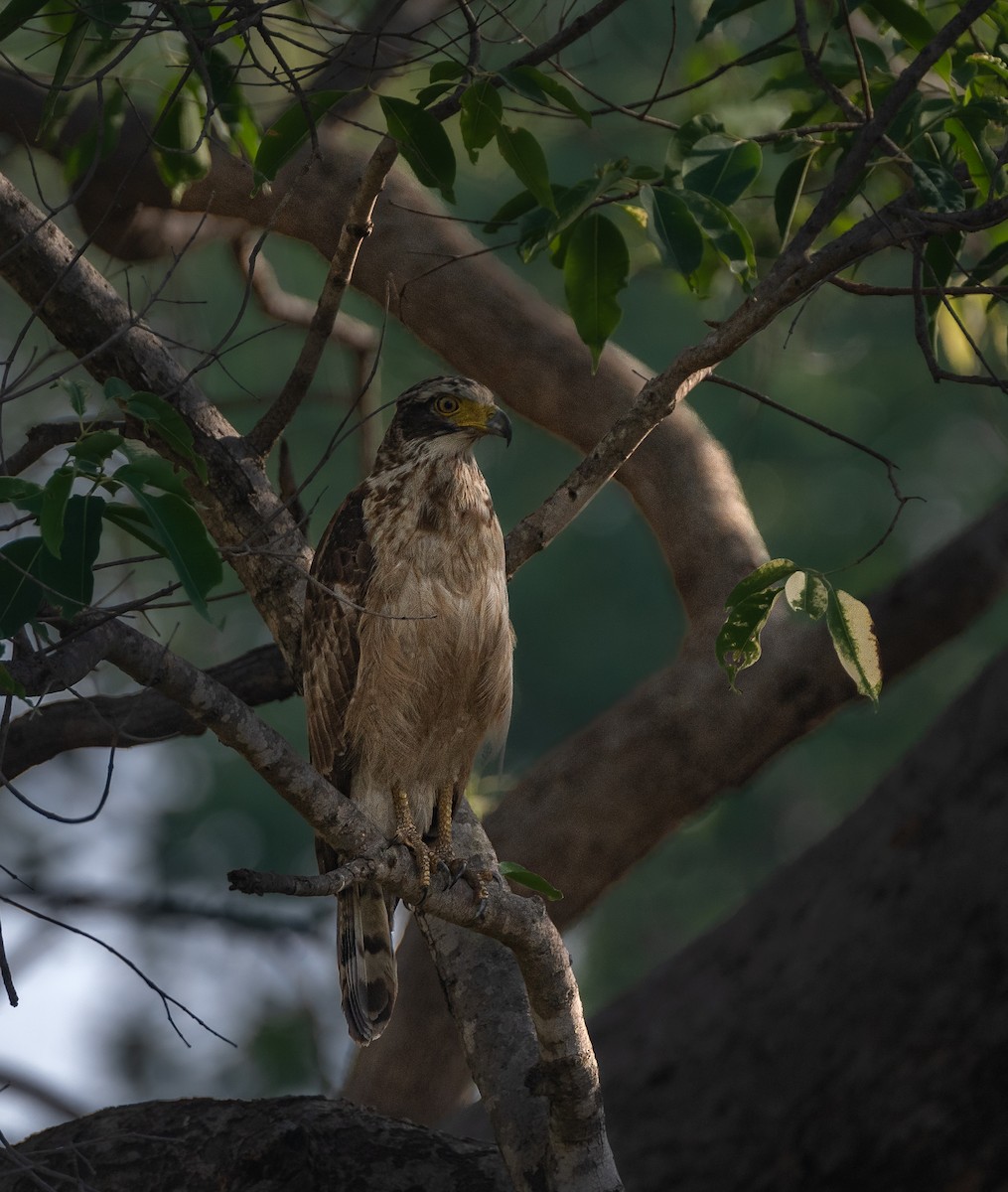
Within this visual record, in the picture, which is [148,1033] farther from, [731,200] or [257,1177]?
[731,200]

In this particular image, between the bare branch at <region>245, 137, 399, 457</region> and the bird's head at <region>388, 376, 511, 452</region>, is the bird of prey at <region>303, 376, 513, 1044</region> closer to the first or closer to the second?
the bird's head at <region>388, 376, 511, 452</region>

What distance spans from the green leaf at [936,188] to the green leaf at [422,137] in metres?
1.00

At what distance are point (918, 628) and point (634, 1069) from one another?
80.3 inches

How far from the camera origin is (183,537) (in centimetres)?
213

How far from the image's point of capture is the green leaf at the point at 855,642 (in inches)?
97.8

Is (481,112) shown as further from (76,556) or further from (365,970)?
(365,970)

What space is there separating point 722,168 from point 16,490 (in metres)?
1.80

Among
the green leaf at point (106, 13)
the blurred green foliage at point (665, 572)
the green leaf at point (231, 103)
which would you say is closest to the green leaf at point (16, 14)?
the green leaf at point (106, 13)

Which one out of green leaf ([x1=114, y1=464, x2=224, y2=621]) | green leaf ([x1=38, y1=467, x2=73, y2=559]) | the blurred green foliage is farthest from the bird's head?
the blurred green foliage

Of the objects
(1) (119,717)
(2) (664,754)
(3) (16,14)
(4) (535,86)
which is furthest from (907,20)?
(2) (664,754)

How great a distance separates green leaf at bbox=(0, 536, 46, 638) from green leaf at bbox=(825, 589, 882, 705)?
4.44 ft

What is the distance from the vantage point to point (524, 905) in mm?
2934

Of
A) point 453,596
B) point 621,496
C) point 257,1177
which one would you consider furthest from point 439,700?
point 621,496

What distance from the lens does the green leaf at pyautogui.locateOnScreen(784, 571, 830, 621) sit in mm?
2504
